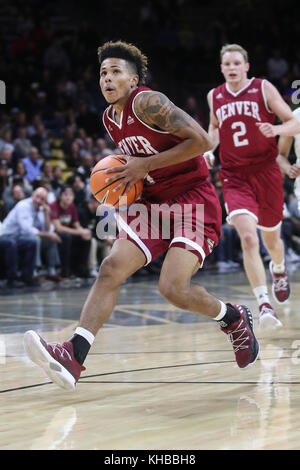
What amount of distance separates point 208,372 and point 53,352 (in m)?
1.18

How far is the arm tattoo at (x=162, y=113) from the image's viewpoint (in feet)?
14.7

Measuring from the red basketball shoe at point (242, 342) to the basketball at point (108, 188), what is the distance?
1019mm

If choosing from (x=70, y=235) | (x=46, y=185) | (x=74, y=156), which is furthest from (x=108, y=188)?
(x=74, y=156)

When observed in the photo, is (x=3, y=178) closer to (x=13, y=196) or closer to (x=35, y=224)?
(x=13, y=196)

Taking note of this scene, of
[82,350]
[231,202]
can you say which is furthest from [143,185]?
[231,202]

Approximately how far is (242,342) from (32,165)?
8.91 m

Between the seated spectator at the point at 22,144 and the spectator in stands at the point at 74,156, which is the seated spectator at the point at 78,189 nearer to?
the seated spectator at the point at 22,144

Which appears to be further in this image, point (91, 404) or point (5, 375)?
point (5, 375)

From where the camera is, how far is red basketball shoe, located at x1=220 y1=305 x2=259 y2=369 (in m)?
4.87

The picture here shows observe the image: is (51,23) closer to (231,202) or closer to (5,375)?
(231,202)

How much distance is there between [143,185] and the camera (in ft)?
15.9

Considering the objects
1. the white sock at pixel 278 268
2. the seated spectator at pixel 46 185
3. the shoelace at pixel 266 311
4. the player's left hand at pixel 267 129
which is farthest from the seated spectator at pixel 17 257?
the player's left hand at pixel 267 129

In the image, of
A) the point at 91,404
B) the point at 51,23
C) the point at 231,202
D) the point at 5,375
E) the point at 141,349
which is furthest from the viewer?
the point at 51,23

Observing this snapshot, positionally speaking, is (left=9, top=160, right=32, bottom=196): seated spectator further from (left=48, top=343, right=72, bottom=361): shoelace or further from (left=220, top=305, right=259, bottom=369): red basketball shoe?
(left=48, top=343, right=72, bottom=361): shoelace
